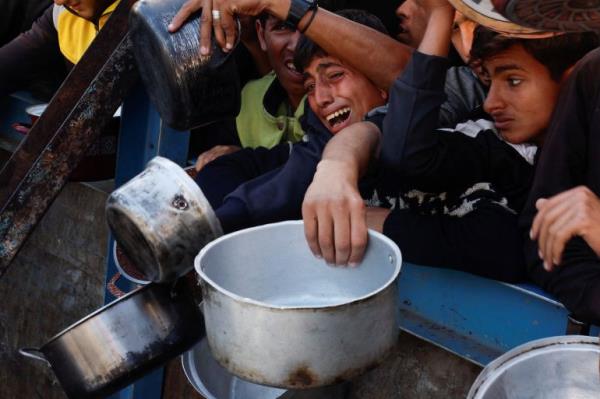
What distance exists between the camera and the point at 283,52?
3.54 m

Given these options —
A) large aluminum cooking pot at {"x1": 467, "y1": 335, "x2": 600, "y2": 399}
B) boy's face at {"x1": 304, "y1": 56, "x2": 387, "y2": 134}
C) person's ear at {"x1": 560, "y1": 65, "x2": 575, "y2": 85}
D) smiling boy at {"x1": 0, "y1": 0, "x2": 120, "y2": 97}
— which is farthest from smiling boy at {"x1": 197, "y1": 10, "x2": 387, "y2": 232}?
smiling boy at {"x1": 0, "y1": 0, "x2": 120, "y2": 97}

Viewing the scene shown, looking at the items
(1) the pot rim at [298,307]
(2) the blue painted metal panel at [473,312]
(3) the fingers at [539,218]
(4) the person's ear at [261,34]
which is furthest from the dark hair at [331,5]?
(3) the fingers at [539,218]

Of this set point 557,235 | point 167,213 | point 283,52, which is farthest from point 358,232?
point 283,52

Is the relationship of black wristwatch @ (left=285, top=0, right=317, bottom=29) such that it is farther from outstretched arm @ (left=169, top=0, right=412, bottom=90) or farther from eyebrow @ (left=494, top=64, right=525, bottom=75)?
eyebrow @ (left=494, top=64, right=525, bottom=75)

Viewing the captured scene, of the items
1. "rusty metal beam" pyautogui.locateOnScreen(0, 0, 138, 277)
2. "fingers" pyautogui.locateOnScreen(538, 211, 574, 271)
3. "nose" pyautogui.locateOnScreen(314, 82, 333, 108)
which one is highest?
"fingers" pyautogui.locateOnScreen(538, 211, 574, 271)

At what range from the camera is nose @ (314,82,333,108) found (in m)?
3.13

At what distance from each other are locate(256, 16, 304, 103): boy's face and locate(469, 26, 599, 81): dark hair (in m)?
0.95

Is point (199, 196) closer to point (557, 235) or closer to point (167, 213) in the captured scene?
point (167, 213)

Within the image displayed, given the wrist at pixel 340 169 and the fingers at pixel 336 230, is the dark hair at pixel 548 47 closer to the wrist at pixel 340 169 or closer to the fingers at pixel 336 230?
the wrist at pixel 340 169

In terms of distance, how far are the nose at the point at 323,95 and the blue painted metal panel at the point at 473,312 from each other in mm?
571

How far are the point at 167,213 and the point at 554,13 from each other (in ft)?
4.08

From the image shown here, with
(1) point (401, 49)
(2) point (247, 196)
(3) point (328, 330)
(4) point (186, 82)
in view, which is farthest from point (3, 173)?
(3) point (328, 330)

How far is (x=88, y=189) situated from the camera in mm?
4887

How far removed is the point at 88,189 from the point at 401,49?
223cm
